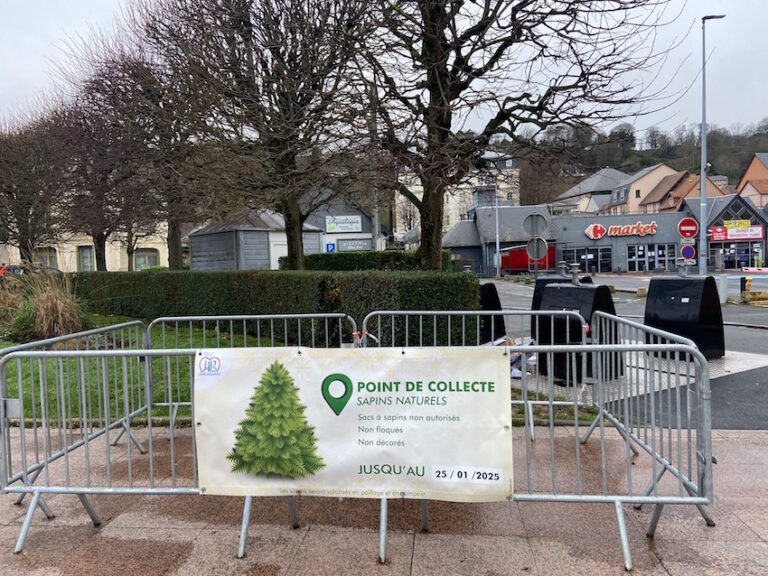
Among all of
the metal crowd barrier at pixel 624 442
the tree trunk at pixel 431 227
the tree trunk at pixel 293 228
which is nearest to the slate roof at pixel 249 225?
the tree trunk at pixel 293 228

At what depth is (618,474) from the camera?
4500mm

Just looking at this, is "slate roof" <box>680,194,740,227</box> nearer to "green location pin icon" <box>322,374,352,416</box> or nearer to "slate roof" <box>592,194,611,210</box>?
"slate roof" <box>592,194,611,210</box>

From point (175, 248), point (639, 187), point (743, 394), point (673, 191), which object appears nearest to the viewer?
point (743, 394)

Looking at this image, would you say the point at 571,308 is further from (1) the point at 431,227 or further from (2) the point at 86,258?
(2) the point at 86,258

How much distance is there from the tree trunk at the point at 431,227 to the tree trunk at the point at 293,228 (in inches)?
170

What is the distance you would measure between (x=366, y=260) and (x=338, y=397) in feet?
55.8

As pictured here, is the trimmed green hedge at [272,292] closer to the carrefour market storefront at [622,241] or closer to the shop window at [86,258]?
the shop window at [86,258]

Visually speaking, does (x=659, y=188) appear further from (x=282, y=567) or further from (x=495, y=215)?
(x=282, y=567)

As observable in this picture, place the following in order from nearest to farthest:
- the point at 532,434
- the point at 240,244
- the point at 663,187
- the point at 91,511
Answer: the point at 91,511 → the point at 532,434 → the point at 240,244 → the point at 663,187

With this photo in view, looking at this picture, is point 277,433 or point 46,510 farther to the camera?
point 46,510

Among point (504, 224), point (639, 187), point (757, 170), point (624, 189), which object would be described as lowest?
point (504, 224)

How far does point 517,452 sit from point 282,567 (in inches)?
96.5

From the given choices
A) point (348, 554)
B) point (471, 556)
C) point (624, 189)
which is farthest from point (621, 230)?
point (348, 554)

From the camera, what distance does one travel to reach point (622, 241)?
174 feet
